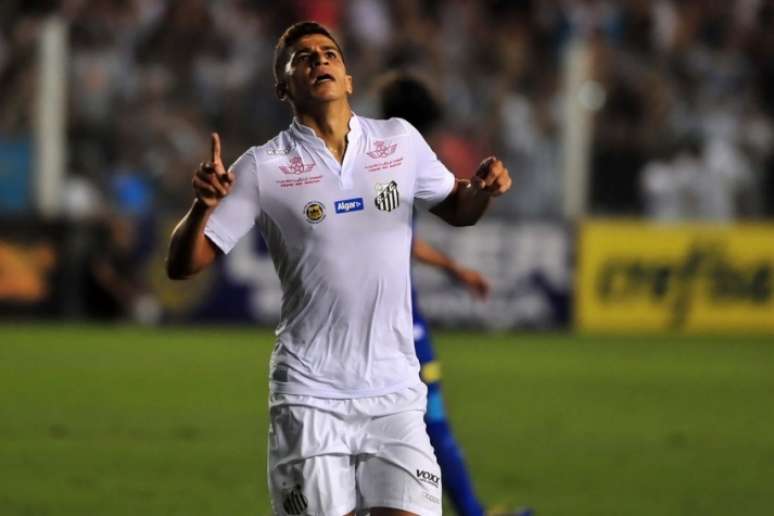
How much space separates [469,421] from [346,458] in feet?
22.1

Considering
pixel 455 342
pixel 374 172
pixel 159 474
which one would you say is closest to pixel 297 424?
pixel 374 172

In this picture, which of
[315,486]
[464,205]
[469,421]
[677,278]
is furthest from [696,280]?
[315,486]

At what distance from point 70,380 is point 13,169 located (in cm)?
435

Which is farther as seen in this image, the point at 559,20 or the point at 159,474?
the point at 559,20

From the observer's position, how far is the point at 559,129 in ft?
59.5

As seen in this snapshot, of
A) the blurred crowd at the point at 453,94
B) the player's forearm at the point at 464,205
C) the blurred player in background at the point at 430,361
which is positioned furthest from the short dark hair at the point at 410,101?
the blurred crowd at the point at 453,94

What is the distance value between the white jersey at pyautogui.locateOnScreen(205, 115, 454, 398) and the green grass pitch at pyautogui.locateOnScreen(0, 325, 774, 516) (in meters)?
3.26

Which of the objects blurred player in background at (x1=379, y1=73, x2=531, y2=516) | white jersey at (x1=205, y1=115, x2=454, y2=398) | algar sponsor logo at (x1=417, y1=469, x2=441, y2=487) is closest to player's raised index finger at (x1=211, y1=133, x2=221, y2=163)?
white jersey at (x1=205, y1=115, x2=454, y2=398)

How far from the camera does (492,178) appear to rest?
5.04 m

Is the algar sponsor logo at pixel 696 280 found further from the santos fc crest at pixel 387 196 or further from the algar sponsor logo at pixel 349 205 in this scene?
the algar sponsor logo at pixel 349 205

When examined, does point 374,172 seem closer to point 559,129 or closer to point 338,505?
point 338,505

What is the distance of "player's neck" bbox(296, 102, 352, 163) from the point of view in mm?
5020

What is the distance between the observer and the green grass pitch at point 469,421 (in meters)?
8.59

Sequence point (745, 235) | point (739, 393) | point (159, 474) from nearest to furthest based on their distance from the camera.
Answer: point (159, 474)
point (739, 393)
point (745, 235)
